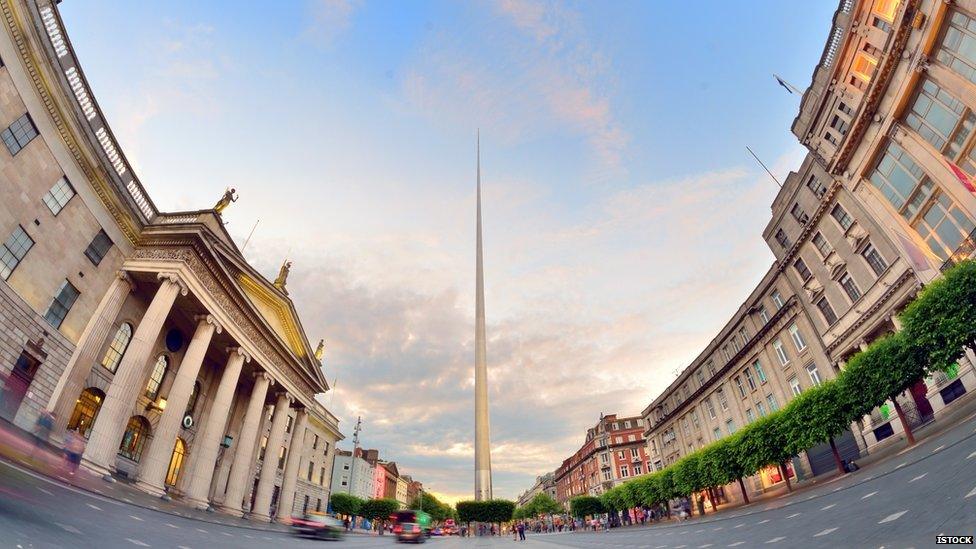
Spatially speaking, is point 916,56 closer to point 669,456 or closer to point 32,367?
point 32,367

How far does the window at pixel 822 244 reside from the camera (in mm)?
34812

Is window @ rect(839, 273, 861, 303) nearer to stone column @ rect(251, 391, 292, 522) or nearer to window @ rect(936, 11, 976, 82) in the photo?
window @ rect(936, 11, 976, 82)

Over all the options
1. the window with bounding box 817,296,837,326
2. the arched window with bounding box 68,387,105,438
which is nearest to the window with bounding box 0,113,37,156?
the arched window with bounding box 68,387,105,438

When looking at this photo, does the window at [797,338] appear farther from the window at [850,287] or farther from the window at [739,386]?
the window at [739,386]

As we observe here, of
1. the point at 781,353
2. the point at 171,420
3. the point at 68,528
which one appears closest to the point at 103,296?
the point at 171,420

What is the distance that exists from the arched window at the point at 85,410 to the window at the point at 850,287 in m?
52.8

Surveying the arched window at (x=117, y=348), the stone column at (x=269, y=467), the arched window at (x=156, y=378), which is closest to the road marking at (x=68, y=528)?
the arched window at (x=117, y=348)

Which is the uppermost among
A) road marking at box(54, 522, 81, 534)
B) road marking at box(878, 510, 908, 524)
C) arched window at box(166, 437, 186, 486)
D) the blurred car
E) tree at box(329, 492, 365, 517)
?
arched window at box(166, 437, 186, 486)

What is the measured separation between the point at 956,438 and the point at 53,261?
42010mm

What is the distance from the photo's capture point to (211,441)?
93.6 ft

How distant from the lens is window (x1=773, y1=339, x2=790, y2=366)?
135 feet

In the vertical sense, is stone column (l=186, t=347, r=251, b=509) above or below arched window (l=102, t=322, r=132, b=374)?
below

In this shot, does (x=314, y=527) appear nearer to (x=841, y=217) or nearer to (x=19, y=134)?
(x=19, y=134)

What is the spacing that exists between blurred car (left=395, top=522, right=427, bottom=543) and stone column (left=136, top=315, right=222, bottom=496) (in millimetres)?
13863
